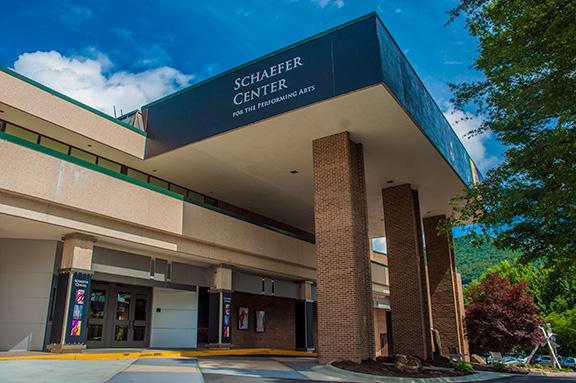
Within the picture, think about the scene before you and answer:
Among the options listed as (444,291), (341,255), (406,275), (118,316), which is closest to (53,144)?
(118,316)

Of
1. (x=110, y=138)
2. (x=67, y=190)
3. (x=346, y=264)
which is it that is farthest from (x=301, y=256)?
(x=67, y=190)

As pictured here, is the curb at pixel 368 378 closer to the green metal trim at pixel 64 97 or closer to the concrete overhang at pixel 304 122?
the concrete overhang at pixel 304 122

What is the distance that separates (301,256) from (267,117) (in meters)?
11.6

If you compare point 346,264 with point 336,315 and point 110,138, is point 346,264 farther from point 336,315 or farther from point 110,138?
point 110,138

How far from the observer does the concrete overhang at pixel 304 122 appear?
16.2 meters

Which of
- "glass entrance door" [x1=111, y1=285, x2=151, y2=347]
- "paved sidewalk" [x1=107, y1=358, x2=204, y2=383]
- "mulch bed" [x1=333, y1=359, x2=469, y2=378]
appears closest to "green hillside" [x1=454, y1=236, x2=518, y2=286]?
"glass entrance door" [x1=111, y1=285, x2=151, y2=347]

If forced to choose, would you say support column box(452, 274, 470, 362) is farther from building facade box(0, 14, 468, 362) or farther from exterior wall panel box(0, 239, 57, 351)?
exterior wall panel box(0, 239, 57, 351)

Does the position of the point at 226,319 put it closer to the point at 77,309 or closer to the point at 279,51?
the point at 77,309

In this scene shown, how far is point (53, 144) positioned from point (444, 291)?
22297 millimetres

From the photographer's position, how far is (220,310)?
73.5 feet

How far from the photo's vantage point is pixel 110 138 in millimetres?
19984

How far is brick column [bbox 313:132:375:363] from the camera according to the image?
1600cm

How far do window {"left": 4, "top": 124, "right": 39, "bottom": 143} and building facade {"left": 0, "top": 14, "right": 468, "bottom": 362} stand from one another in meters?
0.08

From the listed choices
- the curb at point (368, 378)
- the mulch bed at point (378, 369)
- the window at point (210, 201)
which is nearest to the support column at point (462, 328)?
the curb at point (368, 378)
